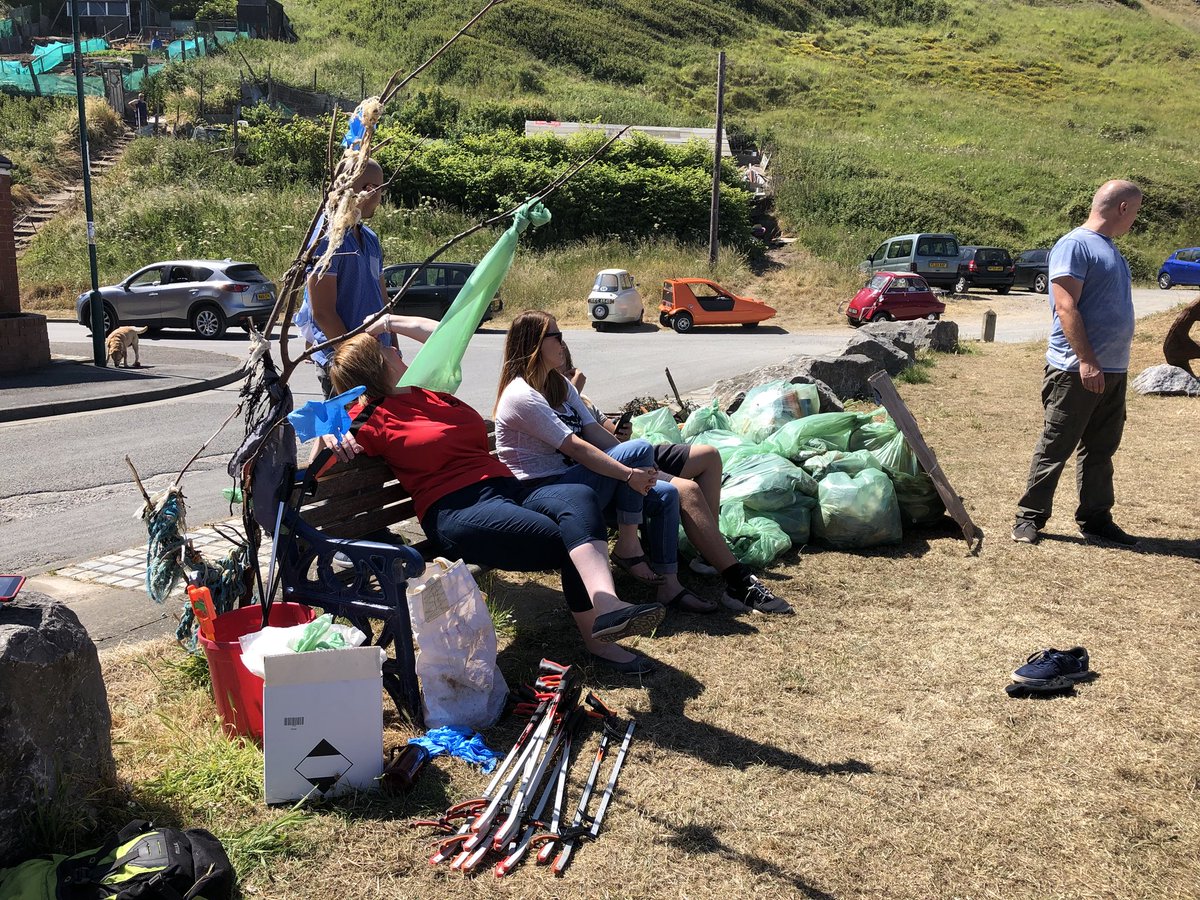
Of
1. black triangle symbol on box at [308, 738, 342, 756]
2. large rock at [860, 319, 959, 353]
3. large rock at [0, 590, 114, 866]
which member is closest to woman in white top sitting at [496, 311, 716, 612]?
black triangle symbol on box at [308, 738, 342, 756]

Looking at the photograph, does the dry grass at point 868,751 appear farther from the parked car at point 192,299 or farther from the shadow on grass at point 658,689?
the parked car at point 192,299

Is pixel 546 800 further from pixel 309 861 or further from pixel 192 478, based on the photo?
pixel 192 478

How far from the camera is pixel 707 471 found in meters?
5.08

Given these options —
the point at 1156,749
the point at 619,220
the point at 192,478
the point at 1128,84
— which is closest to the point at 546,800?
the point at 1156,749

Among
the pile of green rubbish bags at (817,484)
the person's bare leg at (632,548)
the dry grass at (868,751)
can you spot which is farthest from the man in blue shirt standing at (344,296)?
the pile of green rubbish bags at (817,484)

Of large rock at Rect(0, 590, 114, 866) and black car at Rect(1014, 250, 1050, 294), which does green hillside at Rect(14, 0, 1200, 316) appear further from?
large rock at Rect(0, 590, 114, 866)

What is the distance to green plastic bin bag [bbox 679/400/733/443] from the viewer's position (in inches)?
267

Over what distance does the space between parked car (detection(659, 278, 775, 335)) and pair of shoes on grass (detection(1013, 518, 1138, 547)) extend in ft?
54.8

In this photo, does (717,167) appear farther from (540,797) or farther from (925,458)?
(540,797)

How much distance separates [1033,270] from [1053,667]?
30.5 metres

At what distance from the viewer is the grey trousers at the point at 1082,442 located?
554 centimetres

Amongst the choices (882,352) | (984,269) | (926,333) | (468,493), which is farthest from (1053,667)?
(984,269)

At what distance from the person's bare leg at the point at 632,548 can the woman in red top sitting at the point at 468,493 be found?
0.50 meters

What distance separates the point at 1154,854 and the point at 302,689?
2484 millimetres
